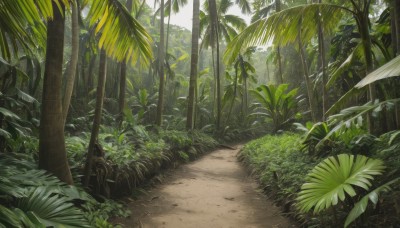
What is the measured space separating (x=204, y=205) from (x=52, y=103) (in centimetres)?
290

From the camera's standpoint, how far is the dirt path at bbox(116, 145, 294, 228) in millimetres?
4000

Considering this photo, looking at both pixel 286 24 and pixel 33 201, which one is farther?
pixel 286 24

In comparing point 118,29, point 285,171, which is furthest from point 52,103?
point 285,171

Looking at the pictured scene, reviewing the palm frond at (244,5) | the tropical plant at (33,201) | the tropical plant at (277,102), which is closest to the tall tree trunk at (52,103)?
the tropical plant at (33,201)

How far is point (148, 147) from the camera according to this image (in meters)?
6.61

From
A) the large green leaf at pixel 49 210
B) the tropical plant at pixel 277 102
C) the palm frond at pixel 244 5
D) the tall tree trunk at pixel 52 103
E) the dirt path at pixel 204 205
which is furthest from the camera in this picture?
the palm frond at pixel 244 5

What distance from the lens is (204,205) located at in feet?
15.6

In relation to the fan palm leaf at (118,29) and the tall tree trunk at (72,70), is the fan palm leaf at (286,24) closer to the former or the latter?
the fan palm leaf at (118,29)

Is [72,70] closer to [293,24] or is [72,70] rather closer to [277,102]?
[293,24]

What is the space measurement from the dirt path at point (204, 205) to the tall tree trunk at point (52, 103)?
1.31 meters

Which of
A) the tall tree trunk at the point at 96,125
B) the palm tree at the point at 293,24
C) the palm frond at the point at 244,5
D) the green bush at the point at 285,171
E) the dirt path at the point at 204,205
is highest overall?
the palm frond at the point at 244,5

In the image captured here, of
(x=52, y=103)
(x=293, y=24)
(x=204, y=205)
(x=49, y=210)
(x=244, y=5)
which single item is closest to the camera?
(x=49, y=210)

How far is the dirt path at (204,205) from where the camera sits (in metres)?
4.00

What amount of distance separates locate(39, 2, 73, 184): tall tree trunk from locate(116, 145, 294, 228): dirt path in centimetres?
131
